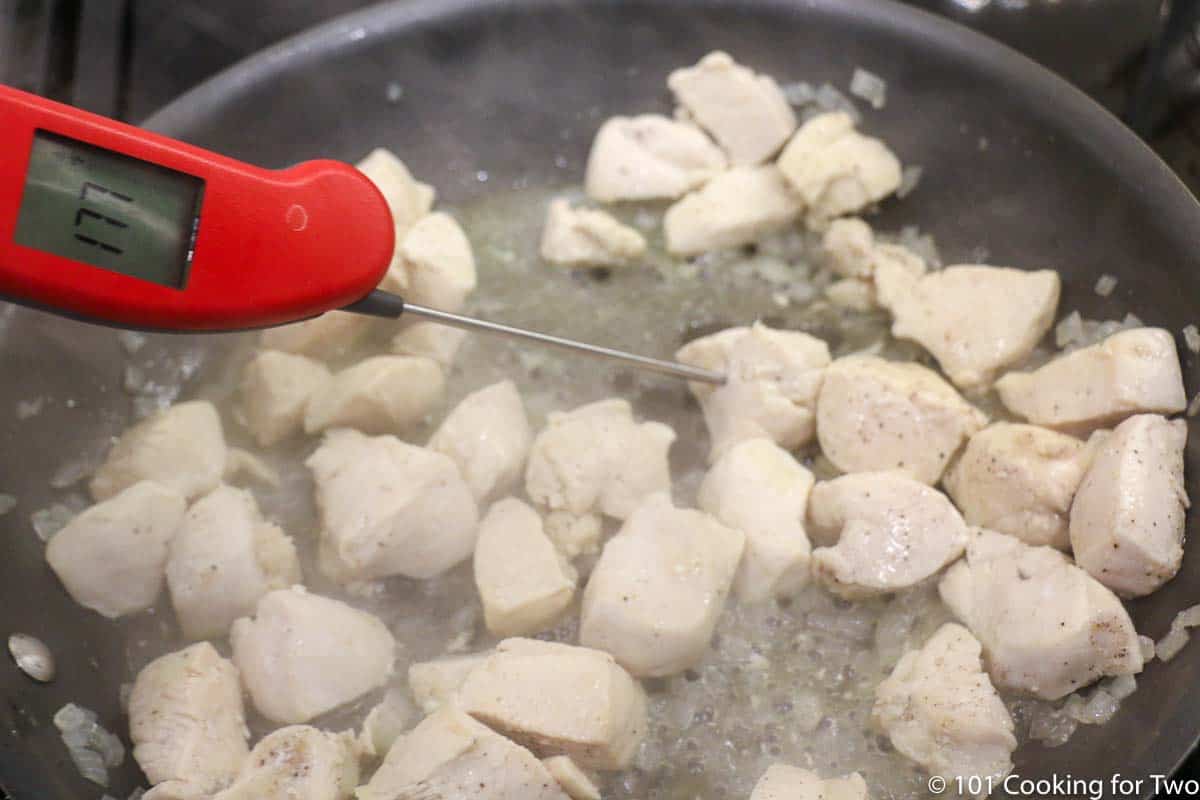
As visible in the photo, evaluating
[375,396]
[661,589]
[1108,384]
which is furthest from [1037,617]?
[375,396]

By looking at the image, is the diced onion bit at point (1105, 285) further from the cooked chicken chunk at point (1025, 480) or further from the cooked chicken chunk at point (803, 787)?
the cooked chicken chunk at point (803, 787)

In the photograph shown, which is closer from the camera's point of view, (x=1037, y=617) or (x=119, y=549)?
(x=1037, y=617)

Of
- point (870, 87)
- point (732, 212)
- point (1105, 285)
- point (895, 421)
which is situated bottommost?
point (895, 421)

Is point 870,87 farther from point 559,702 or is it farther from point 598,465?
point 559,702

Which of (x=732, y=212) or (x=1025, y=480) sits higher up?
(x=732, y=212)

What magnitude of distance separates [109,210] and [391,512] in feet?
1.65

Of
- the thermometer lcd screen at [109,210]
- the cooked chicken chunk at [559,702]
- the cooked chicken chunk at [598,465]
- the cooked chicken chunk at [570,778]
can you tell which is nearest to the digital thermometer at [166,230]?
the thermometer lcd screen at [109,210]

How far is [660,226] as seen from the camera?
1793mm

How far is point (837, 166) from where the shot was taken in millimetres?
1641

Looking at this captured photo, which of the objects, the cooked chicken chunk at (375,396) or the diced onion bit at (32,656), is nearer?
the diced onion bit at (32,656)

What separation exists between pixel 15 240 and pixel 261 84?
0.80m

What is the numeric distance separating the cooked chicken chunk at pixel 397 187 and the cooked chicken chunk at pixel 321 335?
0.15 m

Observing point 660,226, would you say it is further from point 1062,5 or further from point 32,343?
point 32,343

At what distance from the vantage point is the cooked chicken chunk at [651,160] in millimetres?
1756
